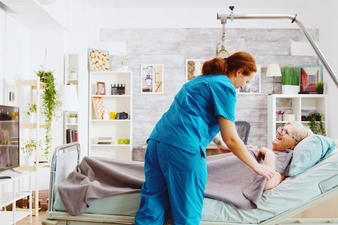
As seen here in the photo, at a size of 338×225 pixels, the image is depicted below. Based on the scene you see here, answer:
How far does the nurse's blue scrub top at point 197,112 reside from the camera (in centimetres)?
197

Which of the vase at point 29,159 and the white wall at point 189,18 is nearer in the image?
the vase at point 29,159

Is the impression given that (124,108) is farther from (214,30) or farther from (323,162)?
(323,162)

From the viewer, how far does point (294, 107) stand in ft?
18.1

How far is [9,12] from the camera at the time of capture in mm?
4066

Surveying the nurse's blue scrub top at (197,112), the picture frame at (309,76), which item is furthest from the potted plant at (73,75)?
the picture frame at (309,76)

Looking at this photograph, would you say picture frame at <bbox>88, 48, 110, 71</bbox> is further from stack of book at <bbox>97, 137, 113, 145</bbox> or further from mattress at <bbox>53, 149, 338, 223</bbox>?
mattress at <bbox>53, 149, 338, 223</bbox>

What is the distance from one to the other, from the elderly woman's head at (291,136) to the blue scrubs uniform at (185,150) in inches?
31.5

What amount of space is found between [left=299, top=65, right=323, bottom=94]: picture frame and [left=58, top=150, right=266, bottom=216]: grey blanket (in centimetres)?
348

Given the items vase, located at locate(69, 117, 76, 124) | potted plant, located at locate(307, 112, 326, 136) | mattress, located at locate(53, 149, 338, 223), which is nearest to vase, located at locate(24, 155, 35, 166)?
vase, located at locate(69, 117, 76, 124)

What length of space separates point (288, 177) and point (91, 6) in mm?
4369

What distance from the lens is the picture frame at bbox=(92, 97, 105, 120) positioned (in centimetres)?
548

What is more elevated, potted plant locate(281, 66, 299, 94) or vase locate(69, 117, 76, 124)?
potted plant locate(281, 66, 299, 94)

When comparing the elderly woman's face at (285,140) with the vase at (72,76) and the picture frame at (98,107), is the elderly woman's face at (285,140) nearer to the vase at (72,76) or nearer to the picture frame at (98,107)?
the vase at (72,76)

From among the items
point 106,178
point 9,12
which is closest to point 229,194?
point 106,178
